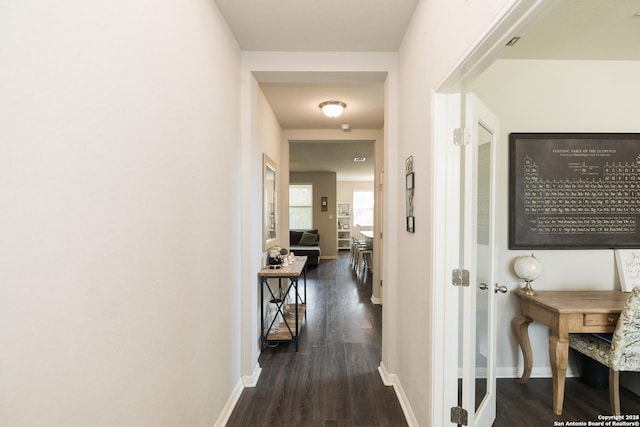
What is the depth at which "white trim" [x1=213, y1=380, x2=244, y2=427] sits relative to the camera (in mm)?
2045

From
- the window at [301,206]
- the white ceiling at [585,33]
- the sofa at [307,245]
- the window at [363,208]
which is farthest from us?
the window at [363,208]

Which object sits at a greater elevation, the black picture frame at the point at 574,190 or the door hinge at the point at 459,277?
the black picture frame at the point at 574,190

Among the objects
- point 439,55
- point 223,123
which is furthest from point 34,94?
point 439,55

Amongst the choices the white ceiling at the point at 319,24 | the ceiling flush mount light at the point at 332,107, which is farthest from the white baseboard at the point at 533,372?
the ceiling flush mount light at the point at 332,107

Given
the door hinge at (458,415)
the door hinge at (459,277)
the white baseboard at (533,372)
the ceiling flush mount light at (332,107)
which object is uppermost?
the ceiling flush mount light at (332,107)

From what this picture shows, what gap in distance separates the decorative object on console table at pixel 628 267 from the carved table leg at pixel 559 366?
901 millimetres

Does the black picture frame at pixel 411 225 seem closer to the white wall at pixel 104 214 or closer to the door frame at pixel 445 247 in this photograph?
the door frame at pixel 445 247

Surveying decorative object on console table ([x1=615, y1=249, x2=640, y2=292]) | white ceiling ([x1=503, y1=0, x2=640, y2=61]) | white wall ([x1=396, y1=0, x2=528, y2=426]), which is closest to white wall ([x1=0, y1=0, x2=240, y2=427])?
white wall ([x1=396, y1=0, x2=528, y2=426])

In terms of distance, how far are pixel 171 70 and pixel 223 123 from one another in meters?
0.73

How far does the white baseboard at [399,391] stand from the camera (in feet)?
6.80

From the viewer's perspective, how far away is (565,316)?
2182 millimetres

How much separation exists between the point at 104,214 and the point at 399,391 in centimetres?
234

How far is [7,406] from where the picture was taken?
71cm

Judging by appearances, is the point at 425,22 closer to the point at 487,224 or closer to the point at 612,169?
the point at 487,224
